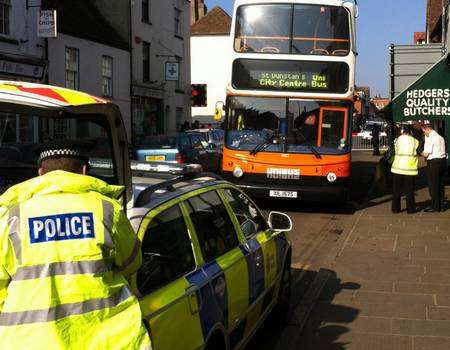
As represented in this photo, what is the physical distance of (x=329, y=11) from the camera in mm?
12383

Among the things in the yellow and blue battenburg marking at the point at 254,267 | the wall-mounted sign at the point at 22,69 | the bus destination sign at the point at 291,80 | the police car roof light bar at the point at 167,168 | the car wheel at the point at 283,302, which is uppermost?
the wall-mounted sign at the point at 22,69

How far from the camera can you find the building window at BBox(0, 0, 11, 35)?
1919cm

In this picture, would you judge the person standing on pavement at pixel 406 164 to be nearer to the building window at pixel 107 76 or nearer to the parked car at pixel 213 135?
the parked car at pixel 213 135

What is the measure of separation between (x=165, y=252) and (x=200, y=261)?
1.19ft

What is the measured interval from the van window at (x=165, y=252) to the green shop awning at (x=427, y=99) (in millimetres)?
9547

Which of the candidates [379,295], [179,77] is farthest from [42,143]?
[179,77]

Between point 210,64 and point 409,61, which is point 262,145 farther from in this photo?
point 210,64

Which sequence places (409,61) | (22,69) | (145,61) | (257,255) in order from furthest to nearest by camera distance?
(145,61) → (22,69) → (409,61) → (257,255)

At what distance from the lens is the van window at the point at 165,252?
3.18 m

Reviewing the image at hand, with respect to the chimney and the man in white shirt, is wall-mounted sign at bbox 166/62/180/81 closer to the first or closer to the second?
the man in white shirt

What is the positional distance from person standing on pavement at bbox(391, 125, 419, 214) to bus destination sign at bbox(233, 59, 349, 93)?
5.17ft

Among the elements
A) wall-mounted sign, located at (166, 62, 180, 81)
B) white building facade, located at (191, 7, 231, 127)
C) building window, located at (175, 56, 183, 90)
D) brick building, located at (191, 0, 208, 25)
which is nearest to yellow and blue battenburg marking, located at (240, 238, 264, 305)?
wall-mounted sign, located at (166, 62, 180, 81)

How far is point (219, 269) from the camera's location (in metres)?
3.88

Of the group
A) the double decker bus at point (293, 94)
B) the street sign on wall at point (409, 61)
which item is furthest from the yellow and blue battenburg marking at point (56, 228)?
the street sign on wall at point (409, 61)
